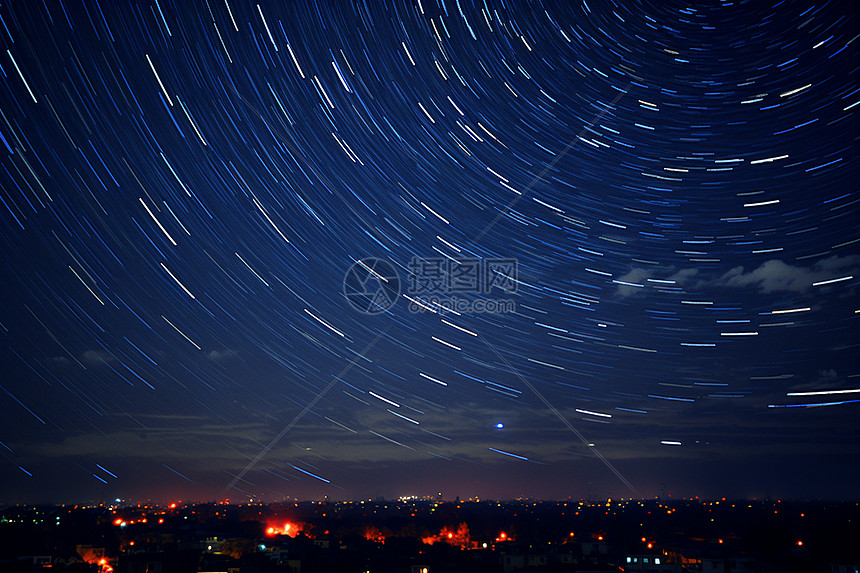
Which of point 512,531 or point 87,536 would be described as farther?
point 512,531

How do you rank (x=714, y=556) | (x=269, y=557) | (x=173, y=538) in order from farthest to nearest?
(x=173, y=538) → (x=269, y=557) → (x=714, y=556)

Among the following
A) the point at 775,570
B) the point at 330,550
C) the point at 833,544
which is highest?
the point at 833,544

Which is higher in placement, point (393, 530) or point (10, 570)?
point (393, 530)

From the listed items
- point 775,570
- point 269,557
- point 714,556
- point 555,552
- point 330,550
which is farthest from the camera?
point 330,550

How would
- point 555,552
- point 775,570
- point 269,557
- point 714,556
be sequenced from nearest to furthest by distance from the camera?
point 775,570, point 714,556, point 269,557, point 555,552

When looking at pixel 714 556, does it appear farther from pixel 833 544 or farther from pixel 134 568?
pixel 134 568

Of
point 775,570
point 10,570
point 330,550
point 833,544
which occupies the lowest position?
point 10,570

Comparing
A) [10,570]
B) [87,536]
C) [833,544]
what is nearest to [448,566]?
[10,570]

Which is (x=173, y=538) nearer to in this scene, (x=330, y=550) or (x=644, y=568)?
(x=330, y=550)

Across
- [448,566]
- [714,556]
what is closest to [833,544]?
[714,556]
